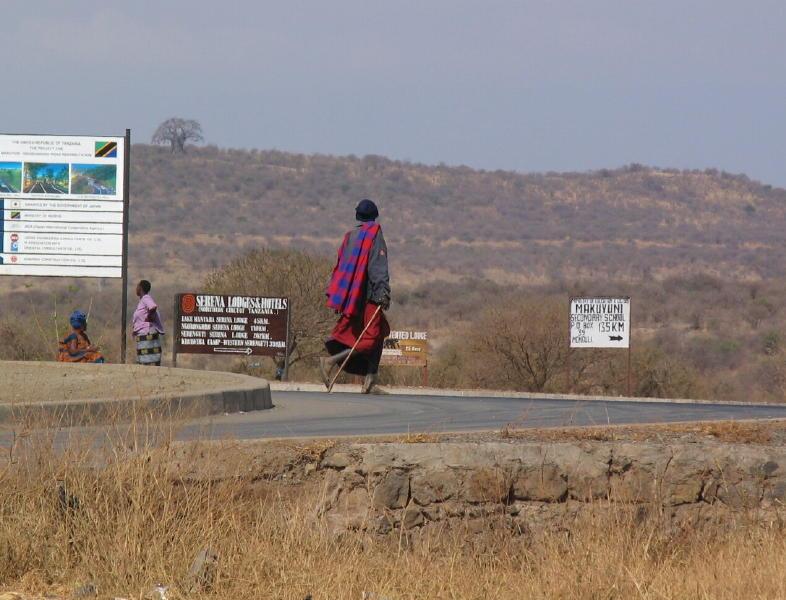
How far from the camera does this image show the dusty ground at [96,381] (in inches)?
542

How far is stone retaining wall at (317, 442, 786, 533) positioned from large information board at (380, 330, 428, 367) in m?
18.8

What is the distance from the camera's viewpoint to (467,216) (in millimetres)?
109438

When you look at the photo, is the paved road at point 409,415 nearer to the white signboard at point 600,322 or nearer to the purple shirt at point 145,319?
the purple shirt at point 145,319

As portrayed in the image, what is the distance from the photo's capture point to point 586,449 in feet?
30.5

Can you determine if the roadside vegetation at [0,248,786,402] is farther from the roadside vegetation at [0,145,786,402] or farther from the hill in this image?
the hill

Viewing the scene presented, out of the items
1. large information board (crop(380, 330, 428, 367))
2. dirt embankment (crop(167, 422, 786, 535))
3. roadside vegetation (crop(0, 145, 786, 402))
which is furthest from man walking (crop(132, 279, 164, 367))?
dirt embankment (crop(167, 422, 786, 535))

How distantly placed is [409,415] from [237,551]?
6316mm

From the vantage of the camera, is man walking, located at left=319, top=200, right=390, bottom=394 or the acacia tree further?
the acacia tree

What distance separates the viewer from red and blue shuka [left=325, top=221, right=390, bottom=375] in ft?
47.5

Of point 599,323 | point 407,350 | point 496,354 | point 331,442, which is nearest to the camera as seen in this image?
point 331,442

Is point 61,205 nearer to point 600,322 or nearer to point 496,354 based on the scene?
point 600,322

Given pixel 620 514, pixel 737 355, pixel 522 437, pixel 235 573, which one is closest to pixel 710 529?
pixel 620 514

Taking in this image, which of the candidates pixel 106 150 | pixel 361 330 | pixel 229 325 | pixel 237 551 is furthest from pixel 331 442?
pixel 229 325

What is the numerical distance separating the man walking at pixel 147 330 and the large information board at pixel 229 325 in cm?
627
